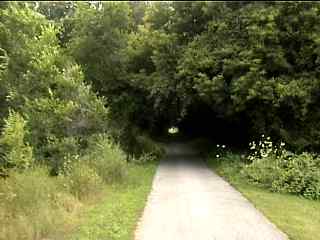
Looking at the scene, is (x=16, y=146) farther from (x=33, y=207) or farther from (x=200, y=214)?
(x=200, y=214)

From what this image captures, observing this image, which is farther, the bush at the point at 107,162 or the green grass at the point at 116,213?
the bush at the point at 107,162

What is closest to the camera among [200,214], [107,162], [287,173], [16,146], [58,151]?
[200,214]

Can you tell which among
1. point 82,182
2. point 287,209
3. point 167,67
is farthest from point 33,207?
point 167,67

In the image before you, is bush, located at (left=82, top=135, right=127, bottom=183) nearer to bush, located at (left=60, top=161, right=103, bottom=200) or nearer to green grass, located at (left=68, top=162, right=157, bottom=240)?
green grass, located at (left=68, top=162, right=157, bottom=240)

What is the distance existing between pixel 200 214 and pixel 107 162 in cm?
565

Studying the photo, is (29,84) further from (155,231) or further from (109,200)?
(155,231)

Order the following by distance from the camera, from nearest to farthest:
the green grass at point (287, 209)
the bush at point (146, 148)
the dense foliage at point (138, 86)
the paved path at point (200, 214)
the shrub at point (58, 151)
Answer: the paved path at point (200, 214) < the green grass at point (287, 209) < the dense foliage at point (138, 86) < the shrub at point (58, 151) < the bush at point (146, 148)

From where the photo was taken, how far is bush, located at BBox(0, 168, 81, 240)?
9.66 m

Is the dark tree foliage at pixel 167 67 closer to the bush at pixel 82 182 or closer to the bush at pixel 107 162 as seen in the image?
the bush at pixel 107 162

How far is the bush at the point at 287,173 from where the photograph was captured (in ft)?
54.5

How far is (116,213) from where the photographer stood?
12.1 m

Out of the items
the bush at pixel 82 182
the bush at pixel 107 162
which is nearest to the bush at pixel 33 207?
the bush at pixel 82 182

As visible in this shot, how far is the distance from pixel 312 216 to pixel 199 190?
15.6 ft

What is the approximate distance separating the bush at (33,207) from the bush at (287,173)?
772cm
